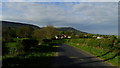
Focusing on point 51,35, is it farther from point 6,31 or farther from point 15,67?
point 15,67

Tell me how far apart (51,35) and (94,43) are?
43020 mm

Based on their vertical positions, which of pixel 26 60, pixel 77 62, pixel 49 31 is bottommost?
pixel 77 62

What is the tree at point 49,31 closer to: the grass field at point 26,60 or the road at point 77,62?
the road at point 77,62

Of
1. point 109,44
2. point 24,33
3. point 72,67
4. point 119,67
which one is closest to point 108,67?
point 119,67

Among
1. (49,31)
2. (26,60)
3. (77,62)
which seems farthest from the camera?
(49,31)

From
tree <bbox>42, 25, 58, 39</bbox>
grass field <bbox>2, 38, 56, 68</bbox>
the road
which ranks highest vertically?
tree <bbox>42, 25, 58, 39</bbox>

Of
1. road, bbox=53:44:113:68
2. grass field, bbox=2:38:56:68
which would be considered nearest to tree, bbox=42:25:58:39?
road, bbox=53:44:113:68

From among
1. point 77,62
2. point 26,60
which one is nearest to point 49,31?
point 77,62

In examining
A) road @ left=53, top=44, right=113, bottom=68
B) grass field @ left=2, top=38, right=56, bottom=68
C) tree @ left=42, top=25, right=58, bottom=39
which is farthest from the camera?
tree @ left=42, top=25, right=58, bottom=39

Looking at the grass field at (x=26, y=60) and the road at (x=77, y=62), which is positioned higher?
the grass field at (x=26, y=60)

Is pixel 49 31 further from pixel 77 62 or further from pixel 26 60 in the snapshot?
pixel 26 60

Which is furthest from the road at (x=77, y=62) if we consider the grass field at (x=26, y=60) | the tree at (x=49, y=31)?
the tree at (x=49, y=31)

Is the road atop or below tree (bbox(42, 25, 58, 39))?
below

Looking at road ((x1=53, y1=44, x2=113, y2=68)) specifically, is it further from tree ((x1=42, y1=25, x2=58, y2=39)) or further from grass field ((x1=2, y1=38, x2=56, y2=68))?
tree ((x1=42, y1=25, x2=58, y2=39))
